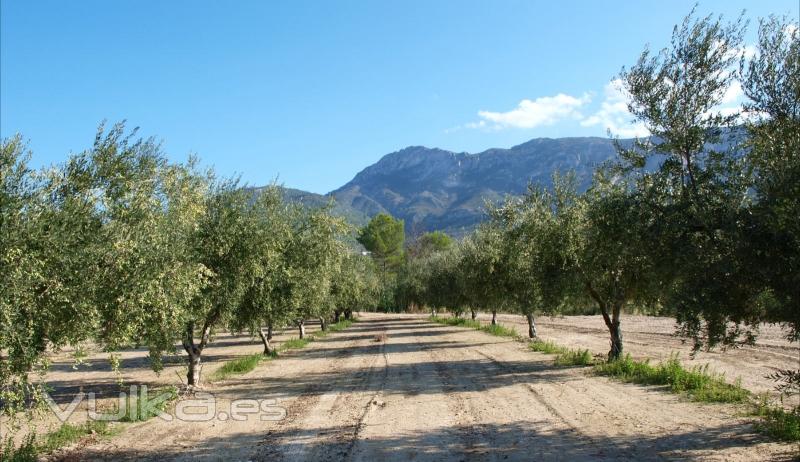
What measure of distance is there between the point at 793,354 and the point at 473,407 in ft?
74.6


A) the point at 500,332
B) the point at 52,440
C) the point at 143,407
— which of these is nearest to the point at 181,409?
the point at 143,407

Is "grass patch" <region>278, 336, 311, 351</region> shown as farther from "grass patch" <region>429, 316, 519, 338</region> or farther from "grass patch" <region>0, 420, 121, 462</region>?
"grass patch" <region>0, 420, 121, 462</region>

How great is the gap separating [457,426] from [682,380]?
26.5 feet

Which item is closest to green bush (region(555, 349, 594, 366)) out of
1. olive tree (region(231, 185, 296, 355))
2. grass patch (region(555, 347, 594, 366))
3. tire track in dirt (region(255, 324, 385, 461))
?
grass patch (region(555, 347, 594, 366))

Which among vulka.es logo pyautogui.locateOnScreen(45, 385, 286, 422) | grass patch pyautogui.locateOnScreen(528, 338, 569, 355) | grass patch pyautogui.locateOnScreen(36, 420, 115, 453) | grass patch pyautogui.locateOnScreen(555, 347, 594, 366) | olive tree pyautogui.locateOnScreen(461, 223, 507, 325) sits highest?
olive tree pyautogui.locateOnScreen(461, 223, 507, 325)

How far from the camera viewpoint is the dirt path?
10.0m

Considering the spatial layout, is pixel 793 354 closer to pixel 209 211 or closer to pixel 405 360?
pixel 405 360

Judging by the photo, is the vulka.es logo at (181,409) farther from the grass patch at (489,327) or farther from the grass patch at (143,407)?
the grass patch at (489,327)

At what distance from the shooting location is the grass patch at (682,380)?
1410 centimetres

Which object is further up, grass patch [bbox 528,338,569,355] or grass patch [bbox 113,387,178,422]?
grass patch [bbox 113,387,178,422]

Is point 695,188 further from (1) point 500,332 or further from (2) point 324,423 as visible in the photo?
(1) point 500,332

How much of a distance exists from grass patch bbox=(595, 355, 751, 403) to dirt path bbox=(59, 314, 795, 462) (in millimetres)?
695

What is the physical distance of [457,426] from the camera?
1221 cm

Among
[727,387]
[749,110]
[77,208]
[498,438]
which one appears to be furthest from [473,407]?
[77,208]
